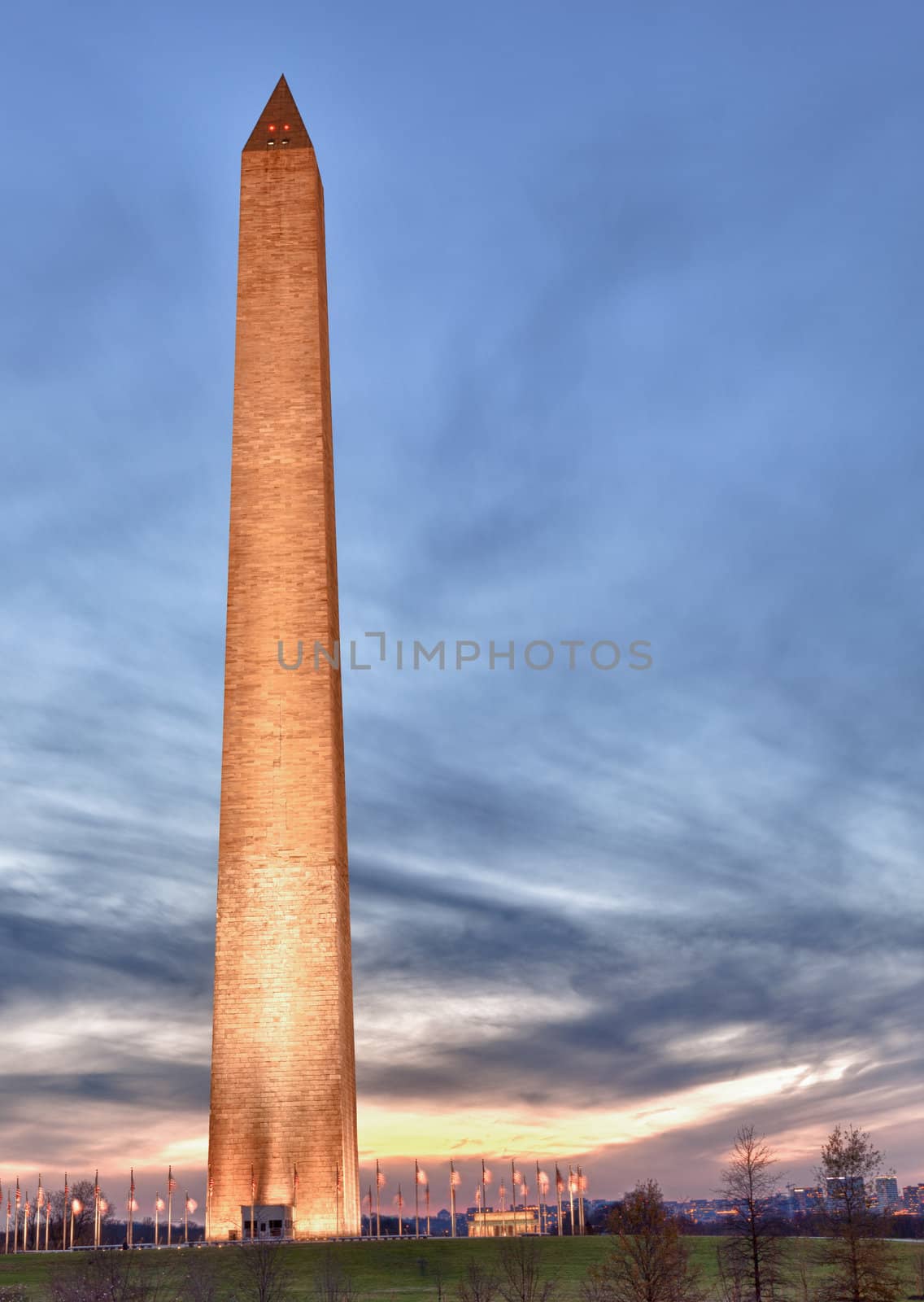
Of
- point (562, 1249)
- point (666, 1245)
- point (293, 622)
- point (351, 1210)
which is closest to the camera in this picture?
point (666, 1245)

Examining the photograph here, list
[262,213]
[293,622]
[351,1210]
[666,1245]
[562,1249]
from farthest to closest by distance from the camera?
[262,213] < [293,622] < [351,1210] < [562,1249] < [666,1245]

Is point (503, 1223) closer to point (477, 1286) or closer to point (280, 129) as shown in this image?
point (477, 1286)

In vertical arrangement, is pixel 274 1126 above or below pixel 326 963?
below

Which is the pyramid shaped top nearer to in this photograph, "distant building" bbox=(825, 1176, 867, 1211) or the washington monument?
the washington monument

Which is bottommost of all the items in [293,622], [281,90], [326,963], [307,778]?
[326,963]

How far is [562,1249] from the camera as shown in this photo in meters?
39.6

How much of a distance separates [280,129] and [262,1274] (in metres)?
36.1

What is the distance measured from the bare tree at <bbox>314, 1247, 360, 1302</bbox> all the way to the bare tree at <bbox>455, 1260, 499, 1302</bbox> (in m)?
2.44

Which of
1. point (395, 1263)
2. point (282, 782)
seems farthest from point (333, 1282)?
point (282, 782)

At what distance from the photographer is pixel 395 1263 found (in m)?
35.8

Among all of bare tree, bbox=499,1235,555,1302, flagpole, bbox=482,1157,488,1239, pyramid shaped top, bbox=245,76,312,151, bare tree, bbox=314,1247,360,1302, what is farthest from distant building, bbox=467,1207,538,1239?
pyramid shaped top, bbox=245,76,312,151

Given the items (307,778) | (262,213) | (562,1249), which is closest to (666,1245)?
(562,1249)

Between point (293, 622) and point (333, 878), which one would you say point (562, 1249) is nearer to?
point (333, 878)

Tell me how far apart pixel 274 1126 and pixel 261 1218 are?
237 cm
